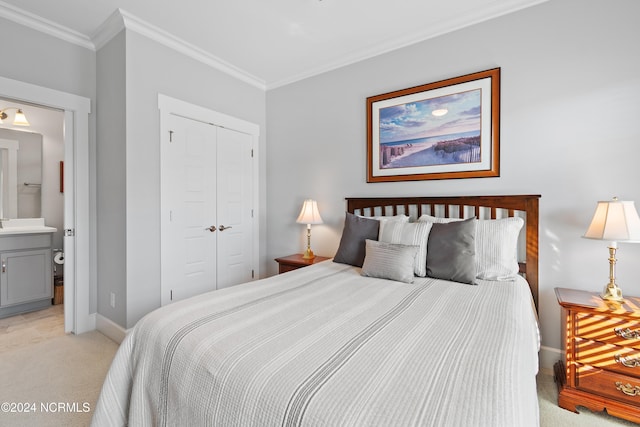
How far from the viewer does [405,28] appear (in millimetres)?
2611

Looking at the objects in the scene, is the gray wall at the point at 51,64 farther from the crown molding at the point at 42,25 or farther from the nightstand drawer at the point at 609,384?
the nightstand drawer at the point at 609,384

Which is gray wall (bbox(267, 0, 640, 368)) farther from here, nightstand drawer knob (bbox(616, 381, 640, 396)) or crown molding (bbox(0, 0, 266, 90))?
crown molding (bbox(0, 0, 266, 90))

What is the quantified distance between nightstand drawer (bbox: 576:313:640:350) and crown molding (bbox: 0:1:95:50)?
4448 mm

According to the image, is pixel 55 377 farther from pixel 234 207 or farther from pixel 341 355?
pixel 341 355

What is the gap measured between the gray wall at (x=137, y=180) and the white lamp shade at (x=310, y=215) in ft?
4.49

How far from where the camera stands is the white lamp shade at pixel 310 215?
10.2 feet

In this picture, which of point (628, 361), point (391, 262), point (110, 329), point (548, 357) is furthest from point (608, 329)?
point (110, 329)

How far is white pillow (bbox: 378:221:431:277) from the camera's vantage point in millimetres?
2105

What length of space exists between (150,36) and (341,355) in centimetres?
307

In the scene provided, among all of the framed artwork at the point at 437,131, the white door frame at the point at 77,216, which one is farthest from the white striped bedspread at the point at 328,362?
the white door frame at the point at 77,216

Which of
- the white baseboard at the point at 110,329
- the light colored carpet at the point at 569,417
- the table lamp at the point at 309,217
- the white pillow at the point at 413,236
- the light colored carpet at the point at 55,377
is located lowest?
the light colored carpet at the point at 55,377

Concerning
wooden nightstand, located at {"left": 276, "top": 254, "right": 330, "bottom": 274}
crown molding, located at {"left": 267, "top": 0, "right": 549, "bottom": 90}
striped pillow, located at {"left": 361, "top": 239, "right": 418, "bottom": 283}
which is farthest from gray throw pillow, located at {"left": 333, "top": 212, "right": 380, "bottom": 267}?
crown molding, located at {"left": 267, "top": 0, "right": 549, "bottom": 90}

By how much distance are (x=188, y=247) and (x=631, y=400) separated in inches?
133

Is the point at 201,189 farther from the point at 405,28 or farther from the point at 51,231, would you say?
the point at 405,28
